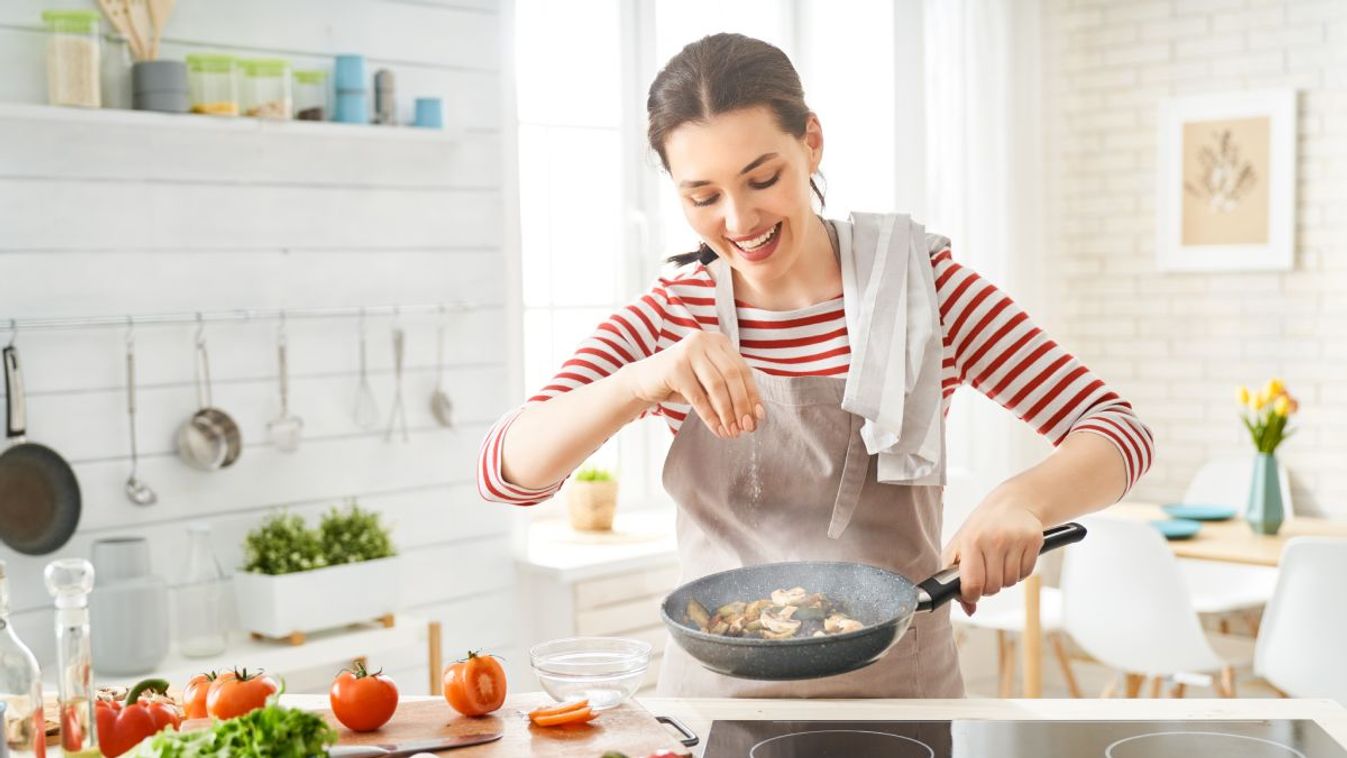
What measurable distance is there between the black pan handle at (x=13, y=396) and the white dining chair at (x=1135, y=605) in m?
2.54

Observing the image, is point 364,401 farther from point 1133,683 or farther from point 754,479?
point 1133,683

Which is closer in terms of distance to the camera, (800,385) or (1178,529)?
(800,385)

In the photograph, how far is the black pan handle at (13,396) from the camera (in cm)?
277

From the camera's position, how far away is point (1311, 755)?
1507mm

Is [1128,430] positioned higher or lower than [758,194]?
lower

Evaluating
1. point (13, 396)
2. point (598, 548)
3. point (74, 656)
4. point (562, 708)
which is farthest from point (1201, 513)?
point (74, 656)

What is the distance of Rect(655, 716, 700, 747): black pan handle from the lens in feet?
5.15

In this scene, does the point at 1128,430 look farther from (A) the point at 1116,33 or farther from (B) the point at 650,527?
(A) the point at 1116,33

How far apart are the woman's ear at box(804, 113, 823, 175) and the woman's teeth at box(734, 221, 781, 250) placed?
15 cm

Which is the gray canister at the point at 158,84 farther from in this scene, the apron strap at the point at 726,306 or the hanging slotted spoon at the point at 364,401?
the apron strap at the point at 726,306

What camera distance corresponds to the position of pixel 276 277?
126 inches

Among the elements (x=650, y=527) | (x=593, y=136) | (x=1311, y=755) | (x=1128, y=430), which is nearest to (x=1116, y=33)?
(x=593, y=136)

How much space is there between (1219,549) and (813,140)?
7.64ft

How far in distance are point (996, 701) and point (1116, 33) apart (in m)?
3.96
